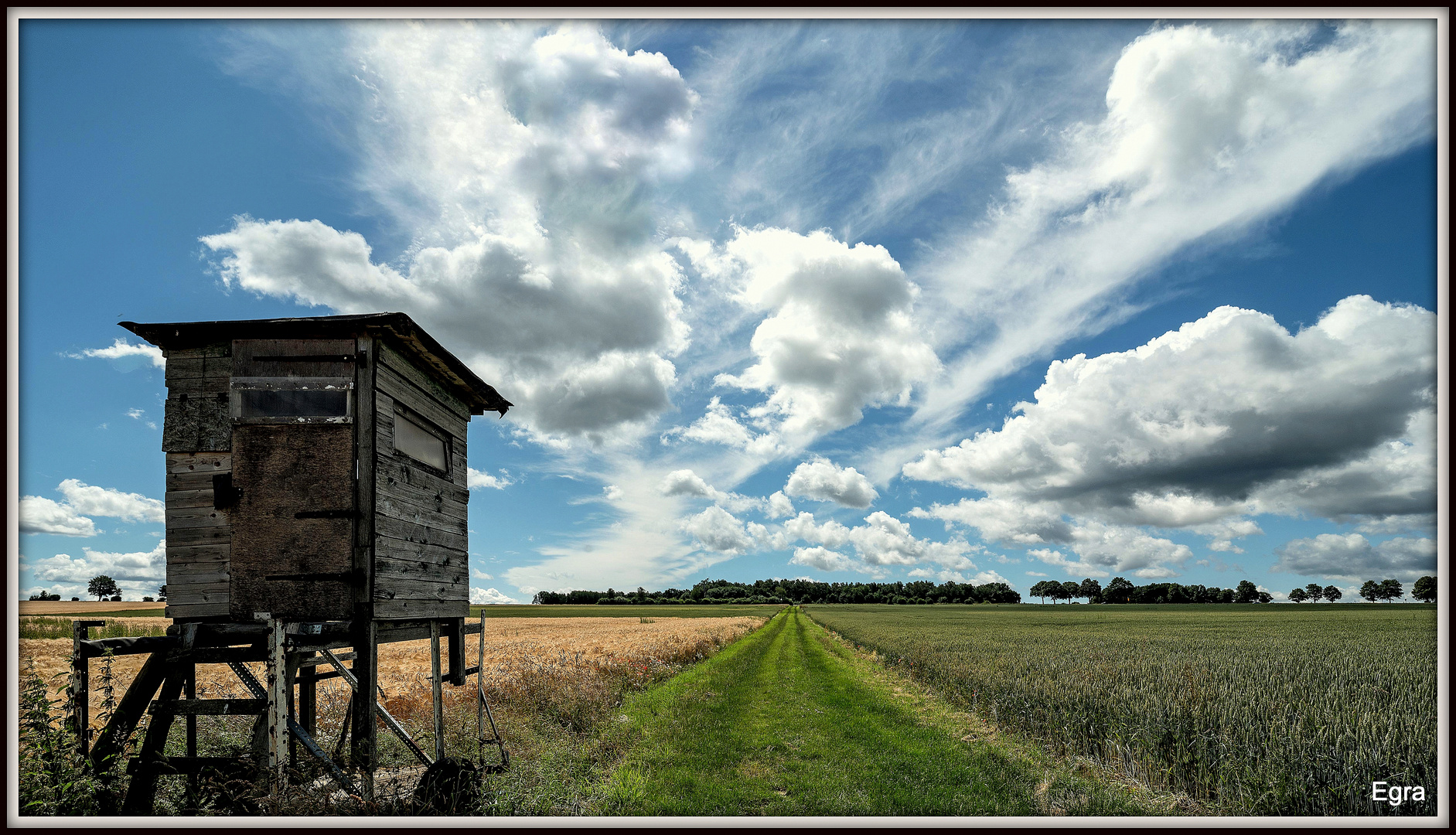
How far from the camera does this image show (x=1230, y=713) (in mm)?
13164

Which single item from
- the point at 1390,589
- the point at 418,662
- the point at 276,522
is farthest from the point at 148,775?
the point at 1390,589

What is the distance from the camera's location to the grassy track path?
31.2ft

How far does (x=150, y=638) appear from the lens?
355 inches

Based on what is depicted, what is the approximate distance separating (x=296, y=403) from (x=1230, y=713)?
681 inches

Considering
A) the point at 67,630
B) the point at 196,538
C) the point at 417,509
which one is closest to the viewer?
the point at 196,538

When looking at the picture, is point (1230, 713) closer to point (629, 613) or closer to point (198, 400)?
point (198, 400)

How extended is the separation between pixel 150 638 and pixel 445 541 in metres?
4.14

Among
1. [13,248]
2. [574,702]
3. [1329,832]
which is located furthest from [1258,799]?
[13,248]

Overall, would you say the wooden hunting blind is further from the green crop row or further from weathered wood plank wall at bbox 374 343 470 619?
the green crop row

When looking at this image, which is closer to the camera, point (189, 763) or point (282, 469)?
point (189, 763)

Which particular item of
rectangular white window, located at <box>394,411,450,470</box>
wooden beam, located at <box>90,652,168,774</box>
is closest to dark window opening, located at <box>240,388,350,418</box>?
rectangular white window, located at <box>394,411,450,470</box>

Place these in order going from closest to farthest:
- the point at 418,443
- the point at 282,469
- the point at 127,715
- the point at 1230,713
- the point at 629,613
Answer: the point at 127,715, the point at 282,469, the point at 418,443, the point at 1230,713, the point at 629,613

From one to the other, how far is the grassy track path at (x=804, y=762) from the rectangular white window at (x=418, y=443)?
6.11 metres

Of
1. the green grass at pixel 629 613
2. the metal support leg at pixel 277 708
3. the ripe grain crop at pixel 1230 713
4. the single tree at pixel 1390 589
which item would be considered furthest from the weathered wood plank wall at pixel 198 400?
the single tree at pixel 1390 589
